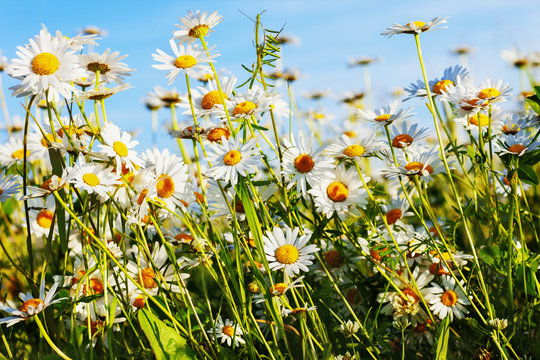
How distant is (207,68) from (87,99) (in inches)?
9.8

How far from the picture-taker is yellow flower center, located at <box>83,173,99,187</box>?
37.7 inches

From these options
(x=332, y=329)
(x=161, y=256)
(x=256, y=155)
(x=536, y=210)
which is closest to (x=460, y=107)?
(x=256, y=155)

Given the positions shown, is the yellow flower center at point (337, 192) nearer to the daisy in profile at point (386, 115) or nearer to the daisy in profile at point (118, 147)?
the daisy in profile at point (386, 115)

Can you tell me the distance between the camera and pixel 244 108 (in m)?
1.11

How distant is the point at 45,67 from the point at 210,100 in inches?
14.4

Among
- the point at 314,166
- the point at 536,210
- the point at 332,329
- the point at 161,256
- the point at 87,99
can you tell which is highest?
the point at 87,99

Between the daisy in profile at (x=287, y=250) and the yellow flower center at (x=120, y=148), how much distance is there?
1.07ft

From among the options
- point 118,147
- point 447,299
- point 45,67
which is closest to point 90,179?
point 118,147

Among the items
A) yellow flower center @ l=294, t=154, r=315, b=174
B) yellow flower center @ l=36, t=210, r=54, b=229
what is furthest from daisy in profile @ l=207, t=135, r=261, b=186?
yellow flower center @ l=36, t=210, r=54, b=229

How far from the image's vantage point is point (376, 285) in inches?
52.3

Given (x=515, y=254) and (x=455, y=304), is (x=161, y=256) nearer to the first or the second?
(x=455, y=304)

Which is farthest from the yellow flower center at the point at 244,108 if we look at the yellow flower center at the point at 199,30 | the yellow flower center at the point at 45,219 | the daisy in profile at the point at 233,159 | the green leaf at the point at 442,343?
the yellow flower center at the point at 45,219

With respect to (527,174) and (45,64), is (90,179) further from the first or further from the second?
(527,174)

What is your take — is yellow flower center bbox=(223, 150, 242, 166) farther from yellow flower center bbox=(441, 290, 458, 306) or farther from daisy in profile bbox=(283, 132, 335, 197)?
yellow flower center bbox=(441, 290, 458, 306)
